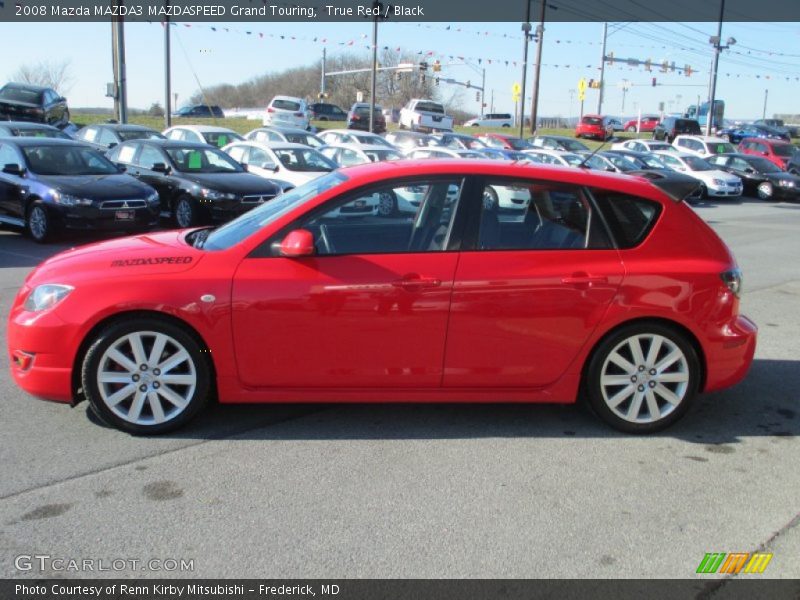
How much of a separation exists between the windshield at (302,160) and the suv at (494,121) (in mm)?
48332

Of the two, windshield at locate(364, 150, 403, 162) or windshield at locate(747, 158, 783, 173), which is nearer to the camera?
windshield at locate(364, 150, 403, 162)

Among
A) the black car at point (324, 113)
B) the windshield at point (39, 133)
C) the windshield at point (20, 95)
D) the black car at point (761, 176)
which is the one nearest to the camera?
the windshield at point (39, 133)

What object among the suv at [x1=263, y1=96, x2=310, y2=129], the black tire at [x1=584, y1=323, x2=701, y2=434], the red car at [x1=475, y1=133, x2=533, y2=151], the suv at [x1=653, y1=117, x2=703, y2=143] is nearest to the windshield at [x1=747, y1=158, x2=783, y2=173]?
the red car at [x1=475, y1=133, x2=533, y2=151]

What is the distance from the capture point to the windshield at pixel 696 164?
89.1ft

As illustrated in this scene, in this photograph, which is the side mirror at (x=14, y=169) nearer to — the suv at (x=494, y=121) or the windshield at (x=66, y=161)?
the windshield at (x=66, y=161)

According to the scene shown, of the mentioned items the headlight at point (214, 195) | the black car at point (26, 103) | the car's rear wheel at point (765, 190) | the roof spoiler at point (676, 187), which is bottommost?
the car's rear wheel at point (765, 190)

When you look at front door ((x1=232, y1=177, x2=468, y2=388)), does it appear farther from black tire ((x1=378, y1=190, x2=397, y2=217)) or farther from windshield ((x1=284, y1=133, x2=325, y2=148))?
windshield ((x1=284, y1=133, x2=325, y2=148))

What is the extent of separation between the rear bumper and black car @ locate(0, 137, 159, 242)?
31.1 ft

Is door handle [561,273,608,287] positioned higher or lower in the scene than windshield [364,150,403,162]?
Result: lower

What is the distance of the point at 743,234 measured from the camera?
16.7 meters

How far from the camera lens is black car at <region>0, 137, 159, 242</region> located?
11508mm

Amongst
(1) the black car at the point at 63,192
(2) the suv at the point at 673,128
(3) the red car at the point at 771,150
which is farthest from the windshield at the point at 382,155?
(2) the suv at the point at 673,128

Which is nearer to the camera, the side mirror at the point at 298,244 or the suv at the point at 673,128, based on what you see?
the side mirror at the point at 298,244
